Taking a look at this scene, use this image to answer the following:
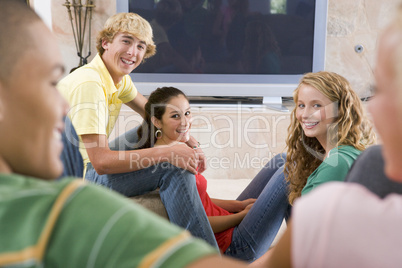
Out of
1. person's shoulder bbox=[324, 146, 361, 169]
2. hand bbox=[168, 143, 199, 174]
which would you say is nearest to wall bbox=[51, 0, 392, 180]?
hand bbox=[168, 143, 199, 174]

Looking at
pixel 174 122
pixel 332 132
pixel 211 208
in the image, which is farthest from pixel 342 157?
pixel 174 122

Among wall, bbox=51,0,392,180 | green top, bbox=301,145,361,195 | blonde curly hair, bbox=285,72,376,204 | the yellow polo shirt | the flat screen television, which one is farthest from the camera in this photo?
the flat screen television

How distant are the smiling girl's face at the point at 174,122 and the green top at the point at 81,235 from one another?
5.48 feet

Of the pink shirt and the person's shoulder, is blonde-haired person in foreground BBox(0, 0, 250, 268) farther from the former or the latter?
the person's shoulder

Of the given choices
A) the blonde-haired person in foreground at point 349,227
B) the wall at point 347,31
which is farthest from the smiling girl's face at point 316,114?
the wall at point 347,31

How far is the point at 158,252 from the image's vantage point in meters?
0.38

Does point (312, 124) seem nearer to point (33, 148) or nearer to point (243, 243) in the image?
point (243, 243)

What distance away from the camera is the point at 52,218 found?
15.0 inches

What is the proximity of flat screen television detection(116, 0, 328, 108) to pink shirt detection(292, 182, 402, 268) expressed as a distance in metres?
2.77

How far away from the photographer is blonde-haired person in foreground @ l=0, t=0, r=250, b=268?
37 centimetres

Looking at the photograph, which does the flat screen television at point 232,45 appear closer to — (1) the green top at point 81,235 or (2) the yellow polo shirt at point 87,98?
(2) the yellow polo shirt at point 87,98

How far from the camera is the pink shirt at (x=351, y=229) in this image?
445 mm

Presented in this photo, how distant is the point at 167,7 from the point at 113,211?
292 centimetres

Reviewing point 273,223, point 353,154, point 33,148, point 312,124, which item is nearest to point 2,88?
point 33,148
